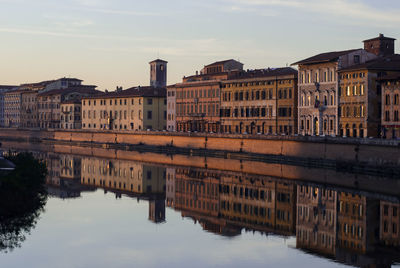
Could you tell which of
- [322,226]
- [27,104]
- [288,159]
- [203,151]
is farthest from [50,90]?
[322,226]

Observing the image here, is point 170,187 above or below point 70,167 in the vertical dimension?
below

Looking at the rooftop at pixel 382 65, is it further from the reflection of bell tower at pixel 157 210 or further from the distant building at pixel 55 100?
the distant building at pixel 55 100

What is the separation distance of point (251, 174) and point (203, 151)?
3377 centimetres

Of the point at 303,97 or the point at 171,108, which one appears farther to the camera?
the point at 171,108

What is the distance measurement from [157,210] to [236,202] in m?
6.45

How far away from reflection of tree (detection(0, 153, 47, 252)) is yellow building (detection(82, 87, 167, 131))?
2996 inches

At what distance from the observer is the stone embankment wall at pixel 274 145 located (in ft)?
229

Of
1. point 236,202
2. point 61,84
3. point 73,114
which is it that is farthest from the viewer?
point 61,84

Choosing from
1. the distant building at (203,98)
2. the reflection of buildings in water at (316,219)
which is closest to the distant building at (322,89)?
the distant building at (203,98)

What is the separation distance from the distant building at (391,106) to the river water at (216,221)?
11.6 meters

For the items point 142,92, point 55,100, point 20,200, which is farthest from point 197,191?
point 55,100

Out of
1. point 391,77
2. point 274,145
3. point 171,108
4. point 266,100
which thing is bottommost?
point 274,145

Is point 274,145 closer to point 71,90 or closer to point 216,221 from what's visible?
point 216,221

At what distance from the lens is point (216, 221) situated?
159 feet
